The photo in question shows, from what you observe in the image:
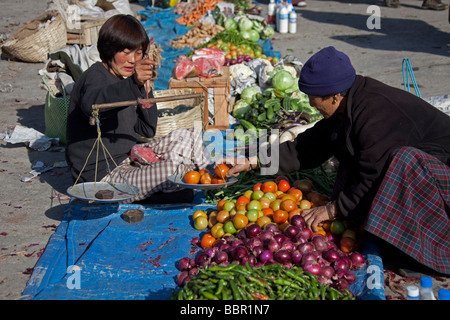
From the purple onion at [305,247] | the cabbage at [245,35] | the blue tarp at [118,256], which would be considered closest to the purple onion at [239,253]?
the purple onion at [305,247]

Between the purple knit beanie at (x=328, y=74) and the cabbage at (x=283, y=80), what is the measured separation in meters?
3.06

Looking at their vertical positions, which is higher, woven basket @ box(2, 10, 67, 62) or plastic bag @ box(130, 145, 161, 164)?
woven basket @ box(2, 10, 67, 62)

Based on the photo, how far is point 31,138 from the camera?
5527 mm

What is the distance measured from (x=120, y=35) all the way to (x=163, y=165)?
105 centimetres

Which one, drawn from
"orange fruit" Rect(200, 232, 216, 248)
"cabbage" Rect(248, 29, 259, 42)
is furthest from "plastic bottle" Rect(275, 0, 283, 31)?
"orange fruit" Rect(200, 232, 216, 248)

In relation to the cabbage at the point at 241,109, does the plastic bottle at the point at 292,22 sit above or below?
above

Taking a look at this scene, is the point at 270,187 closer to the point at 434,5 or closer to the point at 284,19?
the point at 284,19

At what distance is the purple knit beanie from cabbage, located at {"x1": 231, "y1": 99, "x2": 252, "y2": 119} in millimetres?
2973

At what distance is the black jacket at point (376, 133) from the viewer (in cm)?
293

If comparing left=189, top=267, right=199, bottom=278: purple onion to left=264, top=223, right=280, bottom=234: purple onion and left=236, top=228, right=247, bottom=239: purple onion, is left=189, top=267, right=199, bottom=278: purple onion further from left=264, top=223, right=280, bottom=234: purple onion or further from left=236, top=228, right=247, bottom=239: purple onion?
left=264, top=223, right=280, bottom=234: purple onion

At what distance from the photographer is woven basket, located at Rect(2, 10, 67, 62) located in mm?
8477

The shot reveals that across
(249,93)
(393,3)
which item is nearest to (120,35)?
(249,93)

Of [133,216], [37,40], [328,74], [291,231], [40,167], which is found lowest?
[40,167]

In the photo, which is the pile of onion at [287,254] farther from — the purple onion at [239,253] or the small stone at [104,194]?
the small stone at [104,194]
